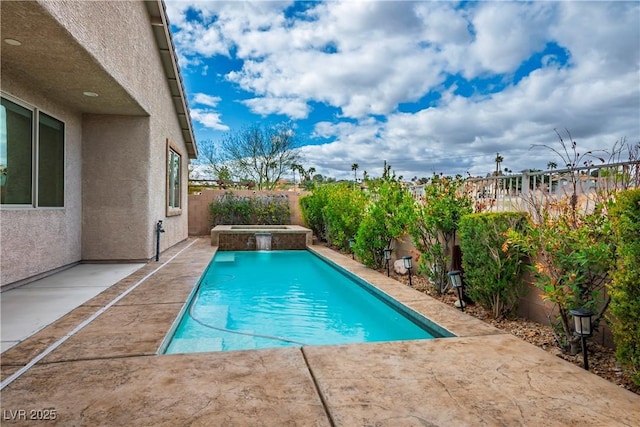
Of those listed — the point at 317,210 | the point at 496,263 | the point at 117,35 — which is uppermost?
the point at 117,35

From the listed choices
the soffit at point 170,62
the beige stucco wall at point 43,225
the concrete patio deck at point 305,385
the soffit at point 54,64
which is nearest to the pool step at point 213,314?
the concrete patio deck at point 305,385

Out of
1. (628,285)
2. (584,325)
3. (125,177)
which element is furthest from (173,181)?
(628,285)

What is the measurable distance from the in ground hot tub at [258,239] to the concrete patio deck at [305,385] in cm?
870

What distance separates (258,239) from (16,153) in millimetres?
7915

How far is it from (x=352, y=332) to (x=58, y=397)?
11.2 ft

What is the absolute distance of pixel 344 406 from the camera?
242 centimetres

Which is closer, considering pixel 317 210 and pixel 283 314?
pixel 283 314

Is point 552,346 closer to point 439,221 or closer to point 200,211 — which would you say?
point 439,221

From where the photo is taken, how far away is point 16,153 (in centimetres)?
570

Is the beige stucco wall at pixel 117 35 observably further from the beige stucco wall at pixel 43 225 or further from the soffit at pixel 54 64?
the beige stucco wall at pixel 43 225

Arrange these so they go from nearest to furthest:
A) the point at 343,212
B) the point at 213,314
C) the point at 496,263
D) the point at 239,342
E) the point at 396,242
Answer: the point at 239,342 → the point at 496,263 → the point at 213,314 → the point at 396,242 → the point at 343,212

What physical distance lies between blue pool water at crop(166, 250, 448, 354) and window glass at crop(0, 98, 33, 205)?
3207mm

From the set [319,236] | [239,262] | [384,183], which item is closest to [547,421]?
[384,183]

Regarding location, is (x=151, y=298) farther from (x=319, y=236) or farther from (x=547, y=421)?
(x=319, y=236)
